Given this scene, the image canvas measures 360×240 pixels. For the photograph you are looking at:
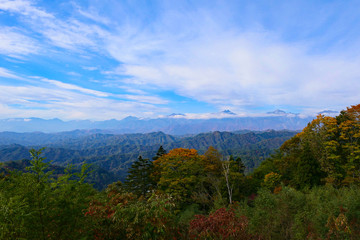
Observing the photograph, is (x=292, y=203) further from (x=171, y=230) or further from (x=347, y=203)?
(x=171, y=230)

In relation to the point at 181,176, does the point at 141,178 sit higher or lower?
lower

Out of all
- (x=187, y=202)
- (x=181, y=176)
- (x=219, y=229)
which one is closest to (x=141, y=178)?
(x=181, y=176)

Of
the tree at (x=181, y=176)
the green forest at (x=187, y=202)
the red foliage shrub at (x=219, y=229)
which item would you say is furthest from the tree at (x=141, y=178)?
the red foliage shrub at (x=219, y=229)

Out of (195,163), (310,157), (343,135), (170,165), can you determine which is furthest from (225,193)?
(343,135)

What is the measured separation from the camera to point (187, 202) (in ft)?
81.4

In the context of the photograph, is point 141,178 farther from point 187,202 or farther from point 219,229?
point 219,229

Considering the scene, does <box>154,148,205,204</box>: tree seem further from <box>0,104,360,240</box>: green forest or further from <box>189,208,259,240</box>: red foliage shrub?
<box>189,208,259,240</box>: red foliage shrub

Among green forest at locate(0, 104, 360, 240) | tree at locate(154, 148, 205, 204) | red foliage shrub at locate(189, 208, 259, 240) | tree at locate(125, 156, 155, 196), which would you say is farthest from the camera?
tree at locate(125, 156, 155, 196)

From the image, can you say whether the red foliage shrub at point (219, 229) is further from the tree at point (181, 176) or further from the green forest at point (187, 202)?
the tree at point (181, 176)

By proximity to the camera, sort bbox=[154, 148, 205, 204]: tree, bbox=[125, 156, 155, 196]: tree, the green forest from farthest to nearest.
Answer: bbox=[125, 156, 155, 196]: tree → bbox=[154, 148, 205, 204]: tree → the green forest

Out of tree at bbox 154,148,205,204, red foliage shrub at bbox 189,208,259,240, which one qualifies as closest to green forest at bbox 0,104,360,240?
red foliage shrub at bbox 189,208,259,240

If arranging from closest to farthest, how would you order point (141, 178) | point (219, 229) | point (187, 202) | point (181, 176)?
point (219, 229) < point (181, 176) < point (187, 202) < point (141, 178)

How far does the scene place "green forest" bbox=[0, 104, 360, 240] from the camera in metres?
3.60

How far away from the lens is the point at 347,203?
1048cm
